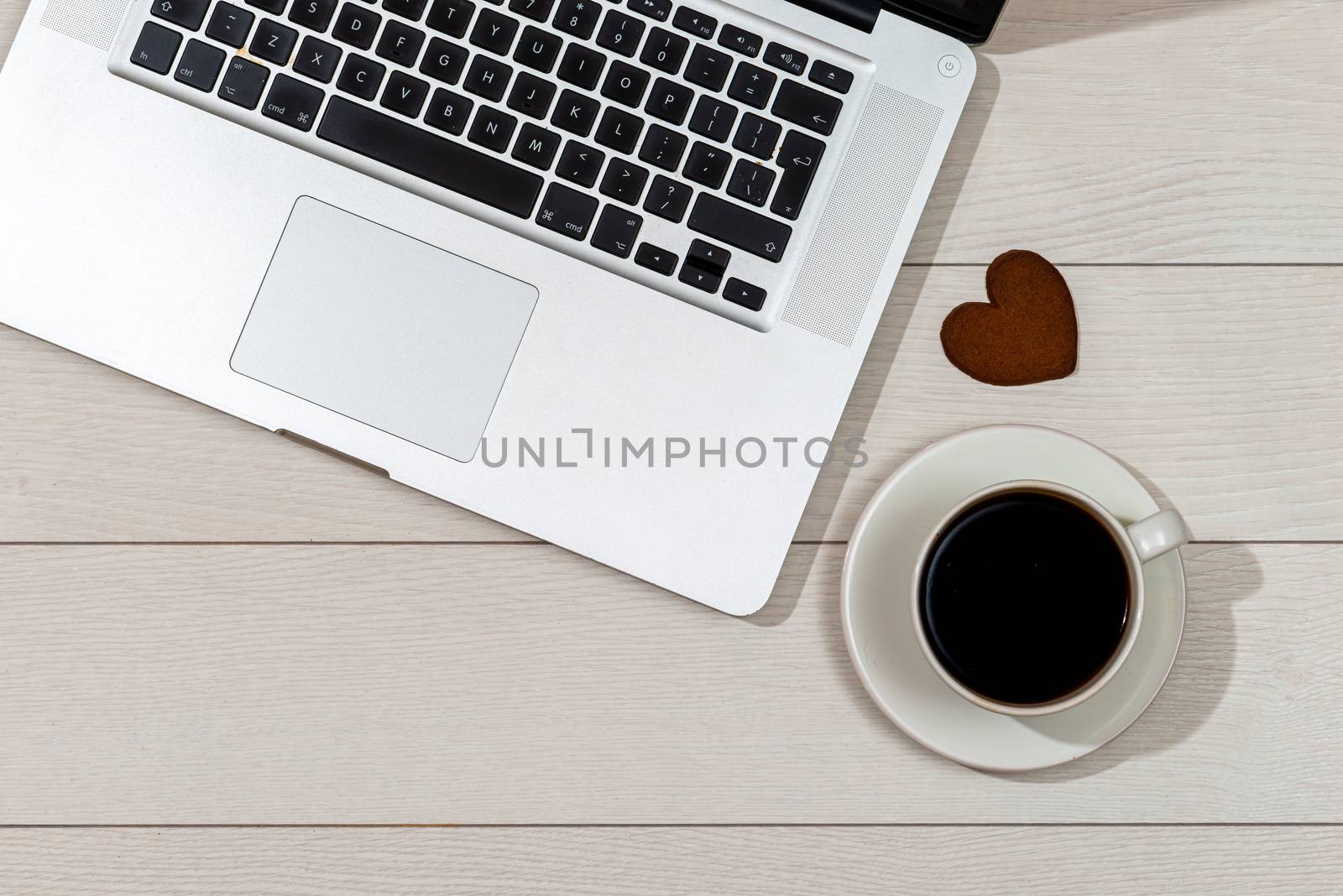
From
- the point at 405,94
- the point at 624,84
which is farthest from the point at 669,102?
the point at 405,94

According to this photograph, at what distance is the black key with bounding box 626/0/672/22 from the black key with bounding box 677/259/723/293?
126mm

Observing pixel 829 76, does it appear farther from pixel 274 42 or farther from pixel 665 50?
pixel 274 42

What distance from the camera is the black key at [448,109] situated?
1.60 ft

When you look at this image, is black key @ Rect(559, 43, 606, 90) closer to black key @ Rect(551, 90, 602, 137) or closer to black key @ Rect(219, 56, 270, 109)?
black key @ Rect(551, 90, 602, 137)

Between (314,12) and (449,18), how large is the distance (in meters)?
0.07

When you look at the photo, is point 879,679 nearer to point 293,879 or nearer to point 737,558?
point 737,558

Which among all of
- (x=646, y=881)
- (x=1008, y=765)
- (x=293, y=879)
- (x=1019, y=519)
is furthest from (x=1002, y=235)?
(x=293, y=879)

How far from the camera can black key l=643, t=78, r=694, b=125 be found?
19.0 inches

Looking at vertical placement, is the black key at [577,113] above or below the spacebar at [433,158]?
above

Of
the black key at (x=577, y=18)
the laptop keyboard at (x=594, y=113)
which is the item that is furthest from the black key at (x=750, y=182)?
the black key at (x=577, y=18)

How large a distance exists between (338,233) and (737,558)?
266 millimetres

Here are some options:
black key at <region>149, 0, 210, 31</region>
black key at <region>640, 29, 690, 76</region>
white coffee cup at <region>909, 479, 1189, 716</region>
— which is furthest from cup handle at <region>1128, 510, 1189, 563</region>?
black key at <region>149, 0, 210, 31</region>

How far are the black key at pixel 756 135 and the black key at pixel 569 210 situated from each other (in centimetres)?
8

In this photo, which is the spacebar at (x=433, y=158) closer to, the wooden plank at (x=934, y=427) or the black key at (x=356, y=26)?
the black key at (x=356, y=26)
